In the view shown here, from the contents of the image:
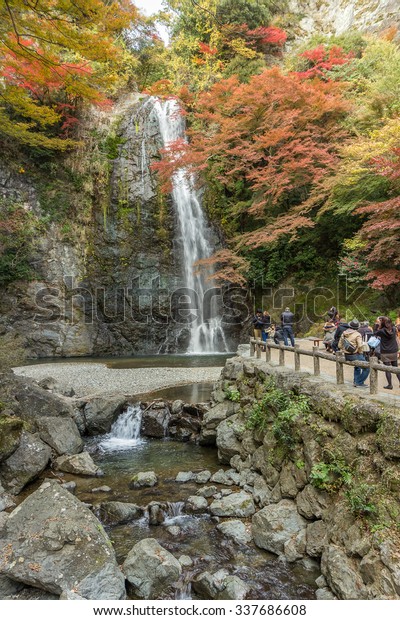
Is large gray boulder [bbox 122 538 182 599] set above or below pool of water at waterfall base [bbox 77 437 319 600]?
above

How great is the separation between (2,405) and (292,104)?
54.9ft

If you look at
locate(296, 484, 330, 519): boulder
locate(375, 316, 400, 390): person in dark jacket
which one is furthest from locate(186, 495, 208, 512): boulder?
locate(375, 316, 400, 390): person in dark jacket

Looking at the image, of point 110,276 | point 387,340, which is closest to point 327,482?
point 387,340

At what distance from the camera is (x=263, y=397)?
24.8 feet

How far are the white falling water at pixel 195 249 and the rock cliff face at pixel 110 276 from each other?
528 mm

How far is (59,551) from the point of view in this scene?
4.17 metres

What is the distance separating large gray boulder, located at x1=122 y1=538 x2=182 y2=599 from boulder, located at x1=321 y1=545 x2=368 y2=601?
1.84 metres

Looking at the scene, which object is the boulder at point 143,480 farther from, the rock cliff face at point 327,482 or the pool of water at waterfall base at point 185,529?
the rock cliff face at point 327,482

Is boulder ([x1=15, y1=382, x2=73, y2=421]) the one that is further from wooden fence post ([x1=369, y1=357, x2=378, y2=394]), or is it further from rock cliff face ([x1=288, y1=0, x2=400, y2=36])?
rock cliff face ([x1=288, y1=0, x2=400, y2=36])

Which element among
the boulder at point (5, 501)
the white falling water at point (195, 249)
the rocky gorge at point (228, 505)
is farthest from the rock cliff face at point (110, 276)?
the boulder at point (5, 501)

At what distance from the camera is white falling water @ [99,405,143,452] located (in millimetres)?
9094

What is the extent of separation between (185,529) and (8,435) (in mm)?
4032

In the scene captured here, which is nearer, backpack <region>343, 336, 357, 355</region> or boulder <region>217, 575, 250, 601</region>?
boulder <region>217, 575, 250, 601</region>

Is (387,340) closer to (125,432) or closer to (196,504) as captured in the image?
(196,504)
